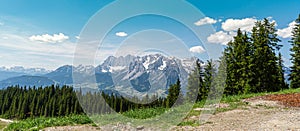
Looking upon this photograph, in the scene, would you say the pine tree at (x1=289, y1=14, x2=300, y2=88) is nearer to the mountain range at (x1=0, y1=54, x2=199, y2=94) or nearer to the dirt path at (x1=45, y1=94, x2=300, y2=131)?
the dirt path at (x1=45, y1=94, x2=300, y2=131)

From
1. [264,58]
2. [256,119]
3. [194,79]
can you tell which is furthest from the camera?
[264,58]

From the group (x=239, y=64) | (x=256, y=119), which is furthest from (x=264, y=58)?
(x=256, y=119)

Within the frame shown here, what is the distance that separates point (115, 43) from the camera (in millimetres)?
11797

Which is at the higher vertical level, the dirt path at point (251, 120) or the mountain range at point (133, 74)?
the mountain range at point (133, 74)

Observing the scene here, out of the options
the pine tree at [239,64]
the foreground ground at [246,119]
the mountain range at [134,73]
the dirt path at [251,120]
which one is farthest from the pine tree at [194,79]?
the pine tree at [239,64]

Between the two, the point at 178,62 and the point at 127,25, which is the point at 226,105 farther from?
the point at 127,25

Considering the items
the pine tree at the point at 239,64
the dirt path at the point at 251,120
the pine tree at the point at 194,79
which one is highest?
the pine tree at the point at 239,64

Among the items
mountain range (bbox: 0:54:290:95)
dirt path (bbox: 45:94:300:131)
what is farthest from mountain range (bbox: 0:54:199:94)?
dirt path (bbox: 45:94:300:131)

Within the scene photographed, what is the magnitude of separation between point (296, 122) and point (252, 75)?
111ft

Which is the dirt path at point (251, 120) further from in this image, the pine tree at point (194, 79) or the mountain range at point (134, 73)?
the mountain range at point (134, 73)

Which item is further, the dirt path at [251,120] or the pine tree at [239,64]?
the pine tree at [239,64]

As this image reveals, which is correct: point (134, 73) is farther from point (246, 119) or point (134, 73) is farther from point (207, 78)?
point (207, 78)

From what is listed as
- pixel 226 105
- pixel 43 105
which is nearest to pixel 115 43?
pixel 226 105

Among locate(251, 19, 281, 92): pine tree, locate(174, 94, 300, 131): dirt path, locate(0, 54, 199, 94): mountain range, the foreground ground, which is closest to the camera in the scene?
locate(0, 54, 199, 94): mountain range
